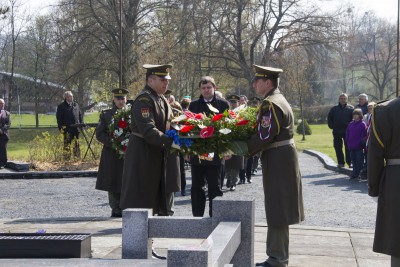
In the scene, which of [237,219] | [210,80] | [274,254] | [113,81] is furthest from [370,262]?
[113,81]

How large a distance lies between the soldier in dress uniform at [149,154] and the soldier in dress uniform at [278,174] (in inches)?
49.4

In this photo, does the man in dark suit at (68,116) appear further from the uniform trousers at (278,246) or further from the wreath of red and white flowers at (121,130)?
the uniform trousers at (278,246)

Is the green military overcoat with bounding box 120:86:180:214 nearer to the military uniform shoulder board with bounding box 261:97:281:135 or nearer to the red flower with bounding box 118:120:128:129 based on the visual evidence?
the military uniform shoulder board with bounding box 261:97:281:135

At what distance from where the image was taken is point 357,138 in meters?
17.4

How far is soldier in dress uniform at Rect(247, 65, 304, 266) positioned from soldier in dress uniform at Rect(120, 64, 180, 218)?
4.12 feet

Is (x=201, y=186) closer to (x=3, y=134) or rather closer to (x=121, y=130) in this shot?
(x=121, y=130)

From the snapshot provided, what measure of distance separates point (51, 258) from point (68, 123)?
1539 cm

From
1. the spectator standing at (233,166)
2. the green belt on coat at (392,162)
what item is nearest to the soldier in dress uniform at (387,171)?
the green belt on coat at (392,162)

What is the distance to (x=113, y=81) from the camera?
134 feet

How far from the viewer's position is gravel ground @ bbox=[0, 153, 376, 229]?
11.3 meters

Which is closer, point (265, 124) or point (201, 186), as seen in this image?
point (265, 124)

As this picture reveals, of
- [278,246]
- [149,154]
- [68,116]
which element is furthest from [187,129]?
[68,116]

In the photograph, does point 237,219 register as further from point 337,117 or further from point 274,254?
point 337,117

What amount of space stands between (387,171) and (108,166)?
19.1 feet
